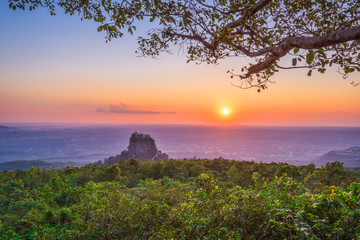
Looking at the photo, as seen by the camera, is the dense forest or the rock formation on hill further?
the rock formation on hill

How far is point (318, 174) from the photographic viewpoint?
1377 centimetres

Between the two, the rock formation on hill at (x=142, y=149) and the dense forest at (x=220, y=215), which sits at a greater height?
the dense forest at (x=220, y=215)

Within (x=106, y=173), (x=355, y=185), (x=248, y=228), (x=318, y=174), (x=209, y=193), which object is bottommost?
(x=106, y=173)

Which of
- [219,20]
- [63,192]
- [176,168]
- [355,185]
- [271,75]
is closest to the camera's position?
[355,185]

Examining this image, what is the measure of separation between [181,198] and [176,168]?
11816mm

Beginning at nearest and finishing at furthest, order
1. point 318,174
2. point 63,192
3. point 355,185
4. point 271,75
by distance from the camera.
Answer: point 355,185, point 271,75, point 63,192, point 318,174

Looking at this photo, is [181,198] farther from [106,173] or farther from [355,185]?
[106,173]

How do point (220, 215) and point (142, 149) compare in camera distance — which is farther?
point (142, 149)

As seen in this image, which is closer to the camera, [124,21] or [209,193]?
[124,21]

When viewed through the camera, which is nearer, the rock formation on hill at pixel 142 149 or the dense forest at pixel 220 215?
the dense forest at pixel 220 215

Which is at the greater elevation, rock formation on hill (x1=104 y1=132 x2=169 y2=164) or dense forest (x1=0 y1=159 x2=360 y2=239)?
dense forest (x1=0 y1=159 x2=360 y2=239)

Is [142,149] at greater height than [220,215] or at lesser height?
lesser

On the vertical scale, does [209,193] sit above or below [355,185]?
below

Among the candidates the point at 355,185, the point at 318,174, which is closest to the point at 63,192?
the point at 355,185
